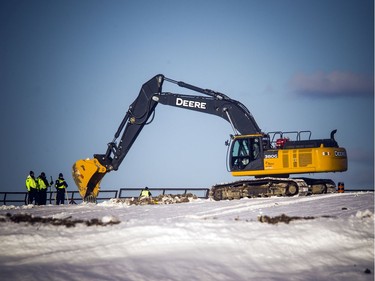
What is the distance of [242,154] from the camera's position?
2369 centimetres

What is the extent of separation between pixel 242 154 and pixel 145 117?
6.26 metres

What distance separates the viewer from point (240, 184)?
2383cm

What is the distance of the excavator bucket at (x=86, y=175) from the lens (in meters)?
25.4

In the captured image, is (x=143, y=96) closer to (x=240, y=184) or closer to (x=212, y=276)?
(x=240, y=184)

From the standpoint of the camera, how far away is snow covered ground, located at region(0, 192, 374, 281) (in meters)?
7.09

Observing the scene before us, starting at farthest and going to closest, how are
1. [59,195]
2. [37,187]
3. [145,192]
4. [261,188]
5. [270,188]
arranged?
[145,192] < [59,195] < [37,187] < [261,188] < [270,188]

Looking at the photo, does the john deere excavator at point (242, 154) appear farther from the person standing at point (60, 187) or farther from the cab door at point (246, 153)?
the person standing at point (60, 187)

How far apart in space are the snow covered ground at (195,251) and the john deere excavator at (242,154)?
477 inches

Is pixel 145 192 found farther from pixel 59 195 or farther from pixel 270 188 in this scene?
pixel 270 188

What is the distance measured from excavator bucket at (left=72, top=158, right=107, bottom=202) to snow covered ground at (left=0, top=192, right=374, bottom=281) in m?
14.5

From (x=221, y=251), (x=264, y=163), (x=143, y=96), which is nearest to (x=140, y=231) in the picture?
(x=221, y=251)

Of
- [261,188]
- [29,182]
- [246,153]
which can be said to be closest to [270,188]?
[261,188]

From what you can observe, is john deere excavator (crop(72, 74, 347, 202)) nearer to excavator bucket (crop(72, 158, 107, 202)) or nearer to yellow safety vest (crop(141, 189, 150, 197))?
excavator bucket (crop(72, 158, 107, 202))

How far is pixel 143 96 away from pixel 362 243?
1923 centimetres
